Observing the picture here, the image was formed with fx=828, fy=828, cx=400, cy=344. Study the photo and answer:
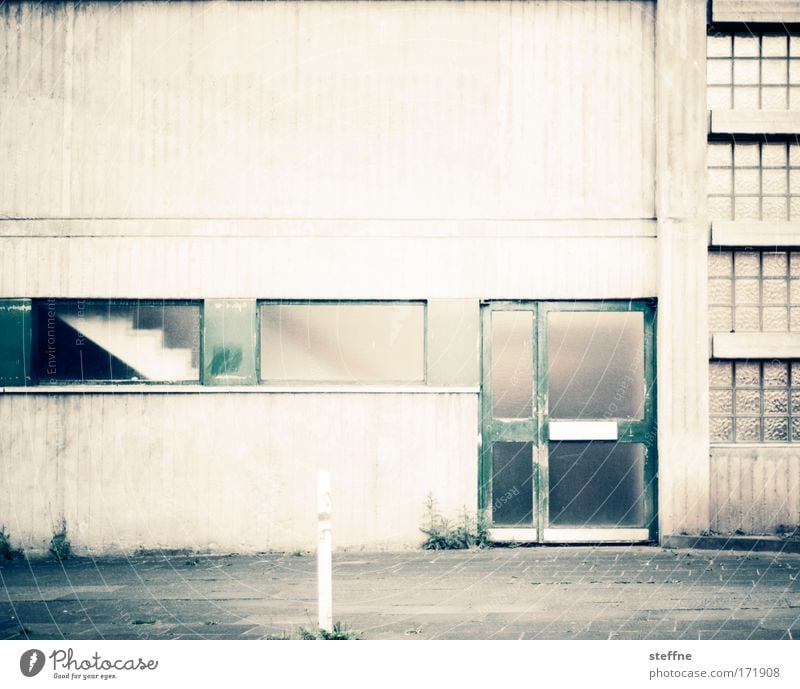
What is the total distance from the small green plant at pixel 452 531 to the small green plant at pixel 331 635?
3.27m

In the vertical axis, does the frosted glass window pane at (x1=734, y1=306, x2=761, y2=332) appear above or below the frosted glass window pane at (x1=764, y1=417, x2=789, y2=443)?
above

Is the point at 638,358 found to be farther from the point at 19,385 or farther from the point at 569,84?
the point at 19,385

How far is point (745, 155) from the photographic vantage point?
31.8ft

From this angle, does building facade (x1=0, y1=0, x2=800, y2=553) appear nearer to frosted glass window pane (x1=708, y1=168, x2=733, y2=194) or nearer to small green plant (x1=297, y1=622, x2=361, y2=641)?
frosted glass window pane (x1=708, y1=168, x2=733, y2=194)

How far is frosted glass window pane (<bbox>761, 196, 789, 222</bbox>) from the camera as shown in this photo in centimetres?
967

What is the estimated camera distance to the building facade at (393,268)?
30.9ft

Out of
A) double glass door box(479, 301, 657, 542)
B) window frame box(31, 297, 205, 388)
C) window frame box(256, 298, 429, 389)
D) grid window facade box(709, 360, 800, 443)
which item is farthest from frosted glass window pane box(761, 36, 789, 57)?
window frame box(31, 297, 205, 388)

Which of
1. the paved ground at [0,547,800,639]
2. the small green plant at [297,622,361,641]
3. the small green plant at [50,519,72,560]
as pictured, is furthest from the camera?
the small green plant at [50,519,72,560]

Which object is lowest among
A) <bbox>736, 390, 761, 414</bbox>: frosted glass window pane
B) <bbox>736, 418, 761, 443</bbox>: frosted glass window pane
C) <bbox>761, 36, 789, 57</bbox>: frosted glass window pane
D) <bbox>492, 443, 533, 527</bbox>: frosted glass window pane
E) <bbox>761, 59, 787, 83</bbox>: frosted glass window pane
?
<bbox>492, 443, 533, 527</bbox>: frosted glass window pane

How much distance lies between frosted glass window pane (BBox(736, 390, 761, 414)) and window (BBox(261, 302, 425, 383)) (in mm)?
3704

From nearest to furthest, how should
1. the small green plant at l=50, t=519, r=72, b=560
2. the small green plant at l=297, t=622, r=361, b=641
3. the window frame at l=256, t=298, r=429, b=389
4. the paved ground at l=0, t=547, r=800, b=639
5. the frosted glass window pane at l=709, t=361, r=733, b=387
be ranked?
the small green plant at l=297, t=622, r=361, b=641, the paved ground at l=0, t=547, r=800, b=639, the small green plant at l=50, t=519, r=72, b=560, the window frame at l=256, t=298, r=429, b=389, the frosted glass window pane at l=709, t=361, r=733, b=387

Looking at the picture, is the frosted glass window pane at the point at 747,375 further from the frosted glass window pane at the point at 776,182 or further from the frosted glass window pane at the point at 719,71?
the frosted glass window pane at the point at 719,71

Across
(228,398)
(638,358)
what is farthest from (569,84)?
(228,398)

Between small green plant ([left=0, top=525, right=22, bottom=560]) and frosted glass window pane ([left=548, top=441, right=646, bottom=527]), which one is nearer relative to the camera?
small green plant ([left=0, top=525, right=22, bottom=560])
